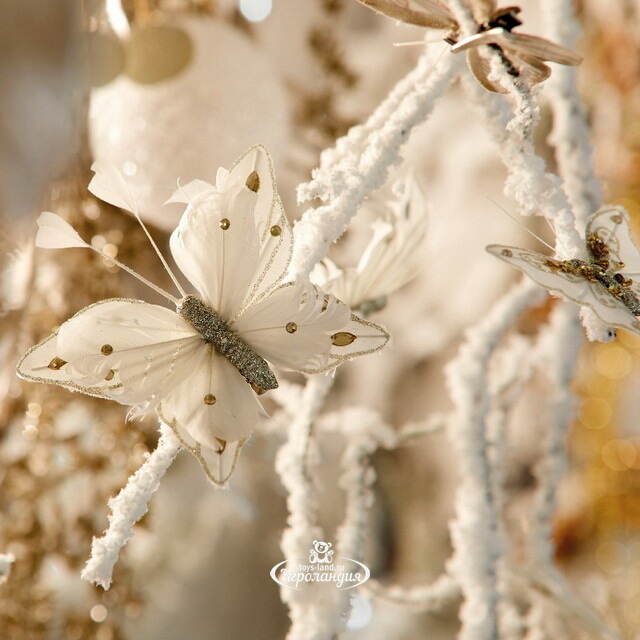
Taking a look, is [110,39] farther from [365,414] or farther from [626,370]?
[626,370]

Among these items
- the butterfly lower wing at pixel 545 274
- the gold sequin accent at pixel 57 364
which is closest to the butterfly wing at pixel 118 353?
the gold sequin accent at pixel 57 364

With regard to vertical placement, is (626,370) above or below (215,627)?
above

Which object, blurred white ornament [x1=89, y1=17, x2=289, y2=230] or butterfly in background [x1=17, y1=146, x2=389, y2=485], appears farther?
blurred white ornament [x1=89, y1=17, x2=289, y2=230]

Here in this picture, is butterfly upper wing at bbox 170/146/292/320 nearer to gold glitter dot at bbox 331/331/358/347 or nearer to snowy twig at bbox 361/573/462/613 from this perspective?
gold glitter dot at bbox 331/331/358/347

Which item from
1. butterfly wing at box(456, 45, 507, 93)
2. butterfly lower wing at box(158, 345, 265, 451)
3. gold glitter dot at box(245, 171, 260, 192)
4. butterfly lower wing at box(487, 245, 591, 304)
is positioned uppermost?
butterfly wing at box(456, 45, 507, 93)

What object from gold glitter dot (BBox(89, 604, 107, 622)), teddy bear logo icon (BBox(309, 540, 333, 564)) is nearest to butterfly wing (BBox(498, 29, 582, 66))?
teddy bear logo icon (BBox(309, 540, 333, 564))

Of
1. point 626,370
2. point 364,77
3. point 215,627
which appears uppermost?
point 364,77

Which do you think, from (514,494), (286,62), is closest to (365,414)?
(514,494)
